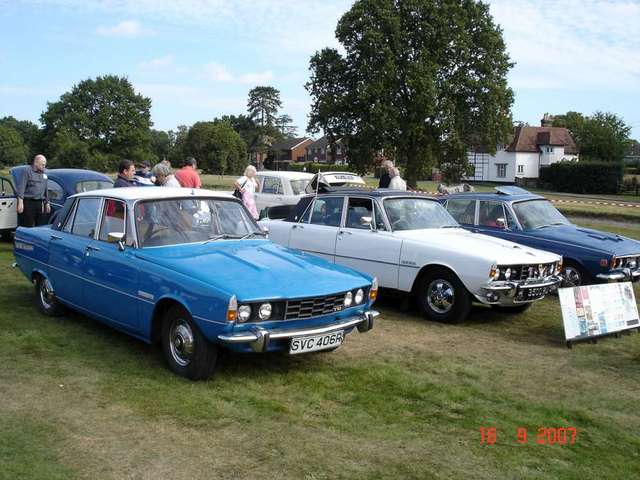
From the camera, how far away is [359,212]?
9219mm

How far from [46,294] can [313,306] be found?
389 cm

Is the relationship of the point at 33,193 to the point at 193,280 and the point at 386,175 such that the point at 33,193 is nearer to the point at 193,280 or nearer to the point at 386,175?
the point at 386,175

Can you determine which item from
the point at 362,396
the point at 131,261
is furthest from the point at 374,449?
the point at 131,261

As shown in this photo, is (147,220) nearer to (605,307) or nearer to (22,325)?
(22,325)

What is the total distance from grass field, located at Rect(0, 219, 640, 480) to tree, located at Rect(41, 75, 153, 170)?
78.4m

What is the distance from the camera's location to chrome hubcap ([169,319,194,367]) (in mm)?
5665

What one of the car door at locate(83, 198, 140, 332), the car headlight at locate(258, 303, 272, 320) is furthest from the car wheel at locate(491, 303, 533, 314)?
the car door at locate(83, 198, 140, 332)

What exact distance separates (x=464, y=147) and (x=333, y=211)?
30439mm

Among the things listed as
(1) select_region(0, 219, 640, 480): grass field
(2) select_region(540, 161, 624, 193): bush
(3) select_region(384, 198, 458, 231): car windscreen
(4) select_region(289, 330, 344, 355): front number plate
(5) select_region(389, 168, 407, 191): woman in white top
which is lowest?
(1) select_region(0, 219, 640, 480): grass field

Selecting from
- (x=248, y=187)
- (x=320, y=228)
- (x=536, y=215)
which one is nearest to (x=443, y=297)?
(x=320, y=228)

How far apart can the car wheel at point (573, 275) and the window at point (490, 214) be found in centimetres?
131

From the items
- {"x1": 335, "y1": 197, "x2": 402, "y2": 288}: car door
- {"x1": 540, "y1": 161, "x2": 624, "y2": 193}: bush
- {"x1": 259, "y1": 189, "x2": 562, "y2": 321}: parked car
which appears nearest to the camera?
{"x1": 259, "y1": 189, "x2": 562, "y2": 321}: parked car

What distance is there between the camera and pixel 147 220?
6.48 meters
